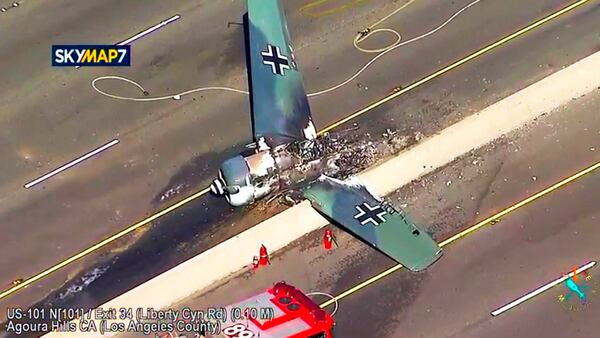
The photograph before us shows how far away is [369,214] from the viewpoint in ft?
103

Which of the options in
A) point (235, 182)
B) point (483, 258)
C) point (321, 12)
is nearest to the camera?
point (235, 182)

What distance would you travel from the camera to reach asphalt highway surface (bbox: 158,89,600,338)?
3045 centimetres

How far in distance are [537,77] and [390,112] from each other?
572 centimetres

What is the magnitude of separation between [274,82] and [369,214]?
630 cm

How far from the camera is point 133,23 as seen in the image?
3906cm

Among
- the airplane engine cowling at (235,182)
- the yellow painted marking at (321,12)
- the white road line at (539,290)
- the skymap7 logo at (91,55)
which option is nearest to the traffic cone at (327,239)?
Result: the airplane engine cowling at (235,182)

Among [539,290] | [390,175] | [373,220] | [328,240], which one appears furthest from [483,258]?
[328,240]

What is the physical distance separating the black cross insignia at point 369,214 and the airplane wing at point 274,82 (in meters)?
3.50

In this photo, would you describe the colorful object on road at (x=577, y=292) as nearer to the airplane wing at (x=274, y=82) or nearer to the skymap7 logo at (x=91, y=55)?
the airplane wing at (x=274, y=82)

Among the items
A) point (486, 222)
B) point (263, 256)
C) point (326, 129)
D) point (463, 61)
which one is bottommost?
point (486, 222)

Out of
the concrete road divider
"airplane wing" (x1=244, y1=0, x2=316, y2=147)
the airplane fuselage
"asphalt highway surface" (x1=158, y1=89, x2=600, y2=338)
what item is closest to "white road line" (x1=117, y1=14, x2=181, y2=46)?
"airplane wing" (x1=244, y1=0, x2=316, y2=147)

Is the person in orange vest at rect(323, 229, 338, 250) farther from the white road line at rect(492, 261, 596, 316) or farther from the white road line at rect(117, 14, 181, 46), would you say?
the white road line at rect(117, 14, 181, 46)

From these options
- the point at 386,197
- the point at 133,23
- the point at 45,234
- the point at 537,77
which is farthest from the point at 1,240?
the point at 537,77

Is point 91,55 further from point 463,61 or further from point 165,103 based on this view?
point 463,61
